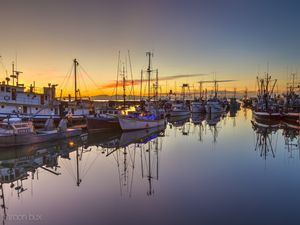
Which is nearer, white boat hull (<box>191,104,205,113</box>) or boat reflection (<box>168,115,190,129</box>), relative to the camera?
boat reflection (<box>168,115,190,129</box>)

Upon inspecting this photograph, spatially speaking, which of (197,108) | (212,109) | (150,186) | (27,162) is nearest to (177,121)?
(197,108)

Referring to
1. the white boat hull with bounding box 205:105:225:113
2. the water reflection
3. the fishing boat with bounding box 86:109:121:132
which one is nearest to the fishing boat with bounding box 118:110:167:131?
the fishing boat with bounding box 86:109:121:132

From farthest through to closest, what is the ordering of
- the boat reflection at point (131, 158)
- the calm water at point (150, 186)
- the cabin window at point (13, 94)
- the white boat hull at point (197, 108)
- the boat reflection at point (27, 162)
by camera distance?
1. the white boat hull at point (197, 108)
2. the cabin window at point (13, 94)
3. the boat reflection at point (131, 158)
4. the boat reflection at point (27, 162)
5. the calm water at point (150, 186)

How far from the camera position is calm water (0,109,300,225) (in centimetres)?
830

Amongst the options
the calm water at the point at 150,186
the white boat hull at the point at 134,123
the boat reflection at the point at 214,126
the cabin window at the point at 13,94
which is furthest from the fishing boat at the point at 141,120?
the cabin window at the point at 13,94

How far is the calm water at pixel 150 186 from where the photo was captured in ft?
27.2

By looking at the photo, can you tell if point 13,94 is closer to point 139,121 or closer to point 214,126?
point 139,121

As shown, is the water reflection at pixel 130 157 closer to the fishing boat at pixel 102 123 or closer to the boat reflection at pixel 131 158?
the boat reflection at pixel 131 158

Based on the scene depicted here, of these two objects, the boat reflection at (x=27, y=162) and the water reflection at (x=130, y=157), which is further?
the water reflection at (x=130, y=157)

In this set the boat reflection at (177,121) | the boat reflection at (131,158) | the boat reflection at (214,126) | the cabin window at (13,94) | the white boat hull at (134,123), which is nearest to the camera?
the boat reflection at (131,158)

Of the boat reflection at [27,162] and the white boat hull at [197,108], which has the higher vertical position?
the white boat hull at [197,108]

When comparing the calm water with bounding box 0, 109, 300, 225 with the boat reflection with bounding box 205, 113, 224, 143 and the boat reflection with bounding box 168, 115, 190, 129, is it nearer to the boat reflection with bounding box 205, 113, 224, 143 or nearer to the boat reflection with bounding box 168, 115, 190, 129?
the boat reflection with bounding box 205, 113, 224, 143

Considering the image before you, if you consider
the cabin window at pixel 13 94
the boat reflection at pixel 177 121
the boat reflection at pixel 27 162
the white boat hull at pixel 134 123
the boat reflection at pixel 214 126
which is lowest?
the boat reflection at pixel 177 121

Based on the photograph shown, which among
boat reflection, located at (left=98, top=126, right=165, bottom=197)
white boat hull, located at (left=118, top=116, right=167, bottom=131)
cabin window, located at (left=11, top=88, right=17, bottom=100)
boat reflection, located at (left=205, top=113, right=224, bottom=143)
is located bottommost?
boat reflection, located at (left=205, top=113, right=224, bottom=143)
